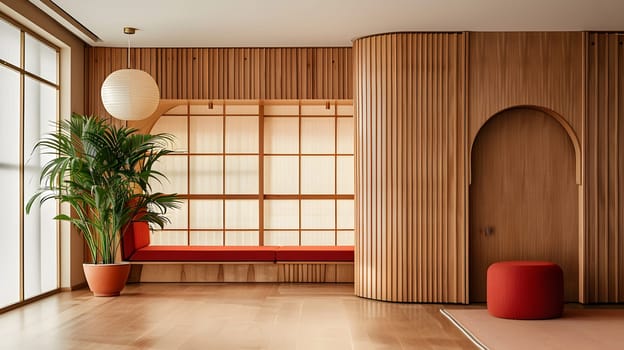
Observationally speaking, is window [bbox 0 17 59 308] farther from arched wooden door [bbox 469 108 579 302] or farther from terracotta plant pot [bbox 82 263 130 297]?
arched wooden door [bbox 469 108 579 302]

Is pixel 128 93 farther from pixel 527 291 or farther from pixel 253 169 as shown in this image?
pixel 527 291

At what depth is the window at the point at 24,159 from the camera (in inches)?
228

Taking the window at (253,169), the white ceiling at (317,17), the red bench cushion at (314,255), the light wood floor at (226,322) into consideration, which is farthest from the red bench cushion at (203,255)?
the white ceiling at (317,17)

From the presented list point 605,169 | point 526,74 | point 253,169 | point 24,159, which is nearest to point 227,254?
point 253,169

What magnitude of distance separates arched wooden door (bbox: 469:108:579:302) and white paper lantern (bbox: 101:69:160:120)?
10.3ft

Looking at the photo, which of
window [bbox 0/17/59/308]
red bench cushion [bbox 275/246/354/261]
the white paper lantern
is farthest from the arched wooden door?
window [bbox 0/17/59/308]

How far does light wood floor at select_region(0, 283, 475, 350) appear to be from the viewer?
470 cm

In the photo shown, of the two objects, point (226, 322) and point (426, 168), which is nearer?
point (226, 322)

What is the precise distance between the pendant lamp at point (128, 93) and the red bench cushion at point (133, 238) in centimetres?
144

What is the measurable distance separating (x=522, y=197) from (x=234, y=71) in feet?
10.5

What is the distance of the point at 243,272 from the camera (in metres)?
7.69

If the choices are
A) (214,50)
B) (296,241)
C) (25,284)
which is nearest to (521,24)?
(214,50)

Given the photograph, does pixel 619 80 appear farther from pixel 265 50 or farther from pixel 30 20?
pixel 30 20

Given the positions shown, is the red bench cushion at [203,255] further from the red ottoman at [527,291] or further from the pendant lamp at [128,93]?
the red ottoman at [527,291]
